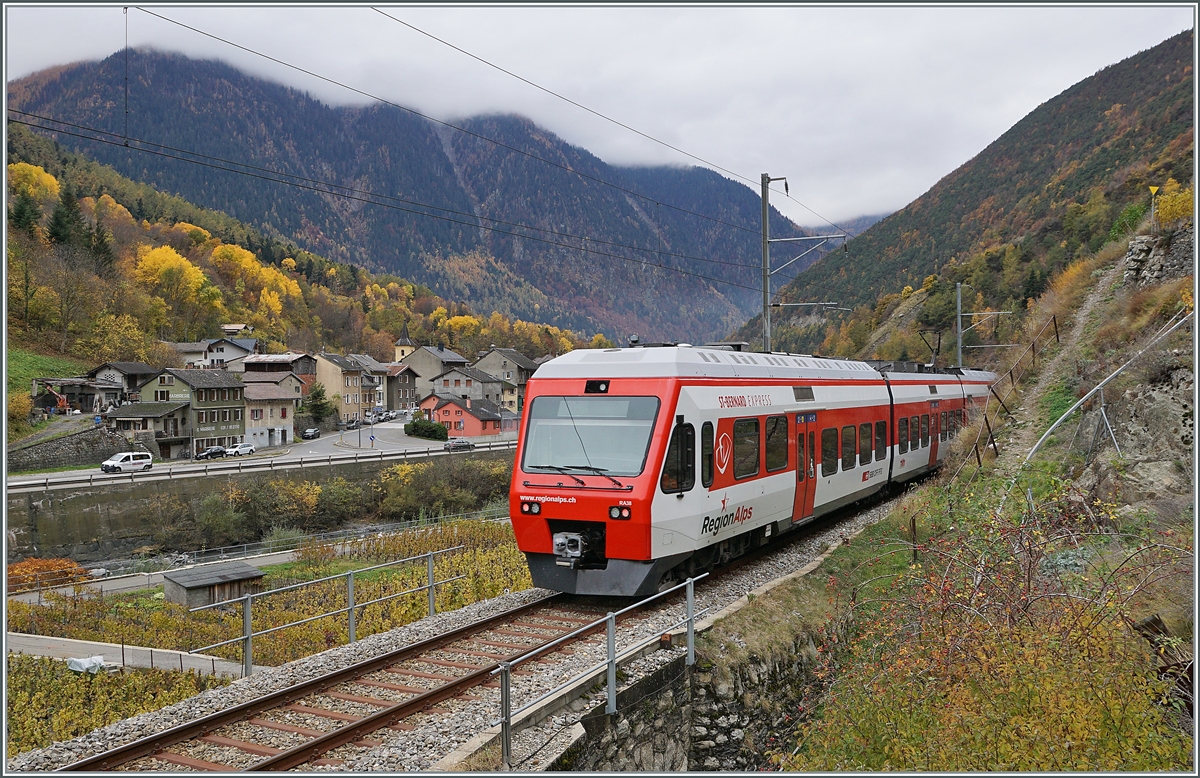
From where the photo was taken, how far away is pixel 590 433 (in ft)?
35.3

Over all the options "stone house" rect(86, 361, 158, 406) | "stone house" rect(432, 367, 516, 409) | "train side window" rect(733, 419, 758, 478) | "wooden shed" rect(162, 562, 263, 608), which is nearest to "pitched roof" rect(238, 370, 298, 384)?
"stone house" rect(86, 361, 158, 406)

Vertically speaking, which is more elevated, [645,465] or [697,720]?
[645,465]

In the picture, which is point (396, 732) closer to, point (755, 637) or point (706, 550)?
point (755, 637)

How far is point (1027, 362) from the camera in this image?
26.6 m

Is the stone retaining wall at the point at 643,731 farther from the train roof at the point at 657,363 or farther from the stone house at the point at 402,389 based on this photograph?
the stone house at the point at 402,389

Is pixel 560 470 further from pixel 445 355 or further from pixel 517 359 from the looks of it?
pixel 445 355

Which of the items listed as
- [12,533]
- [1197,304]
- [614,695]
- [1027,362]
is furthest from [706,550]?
[12,533]

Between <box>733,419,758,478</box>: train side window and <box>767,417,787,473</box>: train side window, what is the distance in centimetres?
58

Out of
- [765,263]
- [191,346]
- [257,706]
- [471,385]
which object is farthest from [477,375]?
[257,706]

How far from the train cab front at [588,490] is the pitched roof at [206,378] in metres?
61.1

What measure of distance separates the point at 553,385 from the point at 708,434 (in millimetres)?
2273

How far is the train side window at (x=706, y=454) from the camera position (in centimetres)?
1097

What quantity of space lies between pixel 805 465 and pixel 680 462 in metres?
4.91

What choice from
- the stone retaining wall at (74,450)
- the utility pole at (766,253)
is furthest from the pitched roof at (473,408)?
the utility pole at (766,253)
